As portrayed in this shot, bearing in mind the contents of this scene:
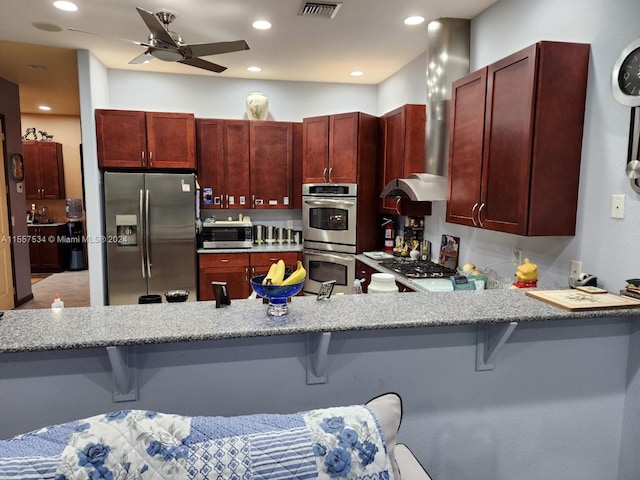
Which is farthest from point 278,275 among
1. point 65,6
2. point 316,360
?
point 65,6

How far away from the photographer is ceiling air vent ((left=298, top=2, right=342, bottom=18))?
2.86 metres

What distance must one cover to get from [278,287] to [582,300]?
128 cm

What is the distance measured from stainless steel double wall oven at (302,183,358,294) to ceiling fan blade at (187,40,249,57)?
1.76 metres

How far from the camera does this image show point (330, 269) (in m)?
4.41

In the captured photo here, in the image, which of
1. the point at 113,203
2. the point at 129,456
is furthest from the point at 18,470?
the point at 113,203

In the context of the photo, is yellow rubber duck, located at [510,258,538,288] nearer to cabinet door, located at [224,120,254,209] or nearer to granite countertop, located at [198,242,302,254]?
granite countertop, located at [198,242,302,254]

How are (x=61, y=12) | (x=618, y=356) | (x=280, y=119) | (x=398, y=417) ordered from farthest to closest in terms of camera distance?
1. (x=280, y=119)
2. (x=61, y=12)
3. (x=618, y=356)
4. (x=398, y=417)

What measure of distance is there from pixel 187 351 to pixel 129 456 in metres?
0.60

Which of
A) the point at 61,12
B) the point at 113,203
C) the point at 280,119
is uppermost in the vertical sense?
the point at 61,12

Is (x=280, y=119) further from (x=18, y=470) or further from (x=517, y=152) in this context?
(x=18, y=470)

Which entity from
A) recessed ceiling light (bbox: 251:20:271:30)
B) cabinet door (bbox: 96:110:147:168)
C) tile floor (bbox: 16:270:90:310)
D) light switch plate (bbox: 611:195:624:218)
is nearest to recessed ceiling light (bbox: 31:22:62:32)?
cabinet door (bbox: 96:110:147:168)

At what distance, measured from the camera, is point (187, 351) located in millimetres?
1506

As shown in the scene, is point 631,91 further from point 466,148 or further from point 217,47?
point 217,47

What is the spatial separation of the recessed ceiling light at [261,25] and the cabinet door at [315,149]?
1.19 meters
